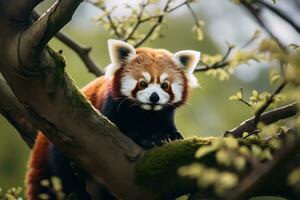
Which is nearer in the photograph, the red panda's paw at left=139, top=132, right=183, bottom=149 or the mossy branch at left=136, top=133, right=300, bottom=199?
the mossy branch at left=136, top=133, right=300, bottom=199

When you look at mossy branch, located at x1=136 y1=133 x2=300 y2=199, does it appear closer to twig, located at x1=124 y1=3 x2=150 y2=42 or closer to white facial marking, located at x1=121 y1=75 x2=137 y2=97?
white facial marking, located at x1=121 y1=75 x2=137 y2=97

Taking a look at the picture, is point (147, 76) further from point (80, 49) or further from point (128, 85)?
point (80, 49)

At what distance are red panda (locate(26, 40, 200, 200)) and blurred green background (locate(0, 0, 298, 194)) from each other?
17.6 ft

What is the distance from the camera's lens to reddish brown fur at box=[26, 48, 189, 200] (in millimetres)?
4426

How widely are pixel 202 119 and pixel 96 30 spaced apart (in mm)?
3289

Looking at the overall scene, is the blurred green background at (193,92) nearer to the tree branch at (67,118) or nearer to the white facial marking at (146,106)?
the white facial marking at (146,106)

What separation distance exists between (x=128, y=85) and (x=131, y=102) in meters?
0.12

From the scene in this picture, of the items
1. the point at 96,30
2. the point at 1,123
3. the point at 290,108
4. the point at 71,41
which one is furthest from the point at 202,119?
the point at 290,108

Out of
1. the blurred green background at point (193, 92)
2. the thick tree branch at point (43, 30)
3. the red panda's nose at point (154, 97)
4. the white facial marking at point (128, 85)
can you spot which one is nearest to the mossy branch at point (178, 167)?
the thick tree branch at point (43, 30)

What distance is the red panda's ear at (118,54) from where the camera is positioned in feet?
15.2

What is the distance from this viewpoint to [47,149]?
14.4ft

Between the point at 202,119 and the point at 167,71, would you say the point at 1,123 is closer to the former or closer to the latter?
the point at 202,119

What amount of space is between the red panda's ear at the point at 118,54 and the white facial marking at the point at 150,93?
33cm

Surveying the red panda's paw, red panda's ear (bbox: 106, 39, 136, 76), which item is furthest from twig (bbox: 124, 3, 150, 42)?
the red panda's paw
